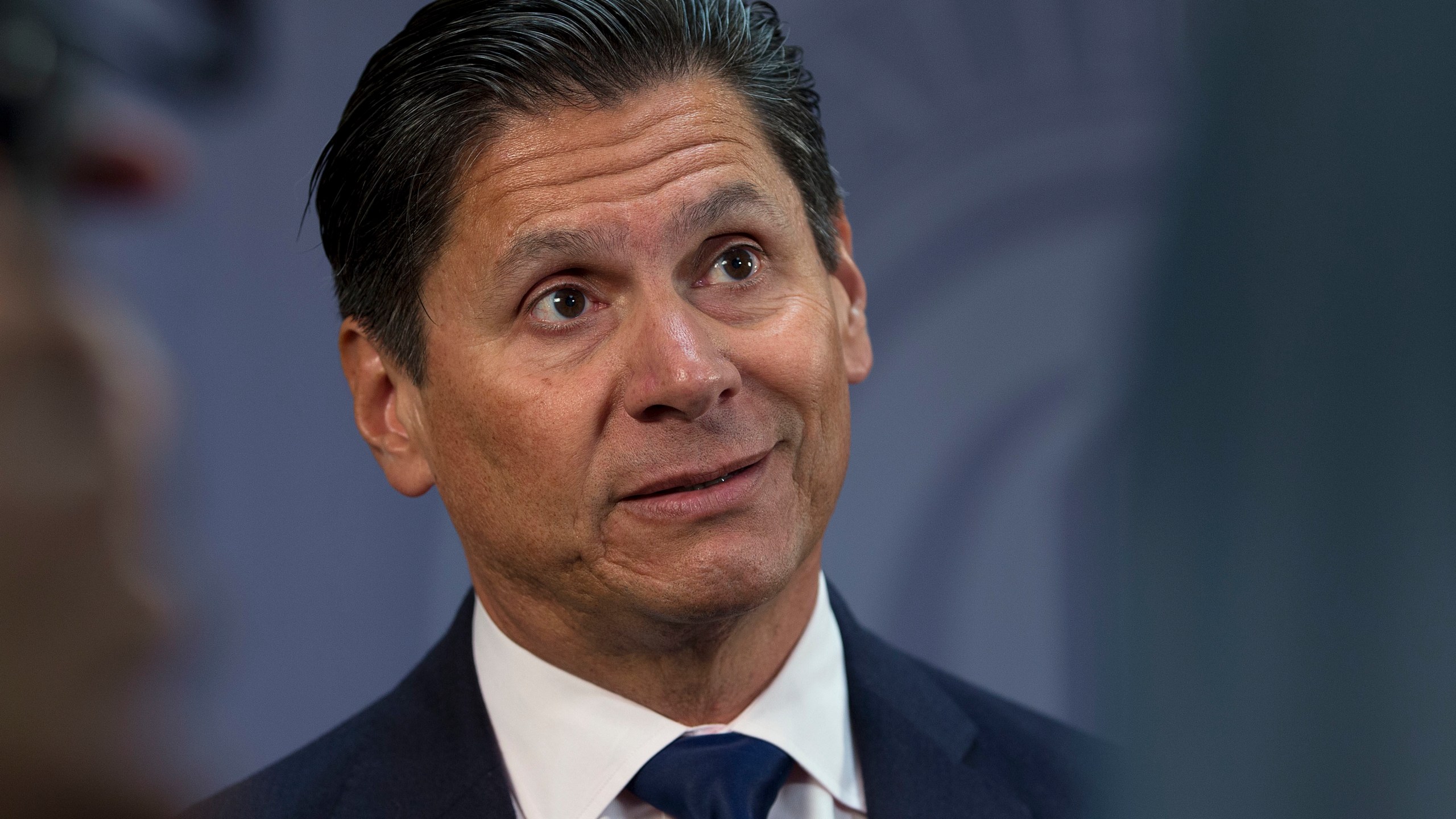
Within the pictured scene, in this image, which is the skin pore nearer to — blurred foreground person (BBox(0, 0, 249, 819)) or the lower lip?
the lower lip

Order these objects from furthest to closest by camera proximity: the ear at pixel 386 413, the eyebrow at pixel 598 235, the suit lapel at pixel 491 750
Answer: the ear at pixel 386 413
the suit lapel at pixel 491 750
the eyebrow at pixel 598 235

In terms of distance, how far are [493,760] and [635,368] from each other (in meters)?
0.73

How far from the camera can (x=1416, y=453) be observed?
1588mm

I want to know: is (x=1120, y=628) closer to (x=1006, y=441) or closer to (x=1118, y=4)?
(x=1006, y=441)

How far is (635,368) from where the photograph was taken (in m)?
2.14

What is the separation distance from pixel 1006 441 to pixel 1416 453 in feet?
6.76

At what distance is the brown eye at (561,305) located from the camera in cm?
225

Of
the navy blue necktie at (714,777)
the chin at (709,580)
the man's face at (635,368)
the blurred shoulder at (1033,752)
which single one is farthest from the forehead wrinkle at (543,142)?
the blurred shoulder at (1033,752)

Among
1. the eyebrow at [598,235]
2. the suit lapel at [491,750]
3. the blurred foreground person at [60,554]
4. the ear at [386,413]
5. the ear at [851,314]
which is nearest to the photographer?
the blurred foreground person at [60,554]

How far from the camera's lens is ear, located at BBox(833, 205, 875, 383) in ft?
8.56

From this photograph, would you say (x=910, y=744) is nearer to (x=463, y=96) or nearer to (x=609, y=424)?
(x=609, y=424)

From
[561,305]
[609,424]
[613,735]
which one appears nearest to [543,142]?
[561,305]

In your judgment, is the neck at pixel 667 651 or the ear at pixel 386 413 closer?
the neck at pixel 667 651

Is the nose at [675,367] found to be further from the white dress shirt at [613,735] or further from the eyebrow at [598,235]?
the white dress shirt at [613,735]
